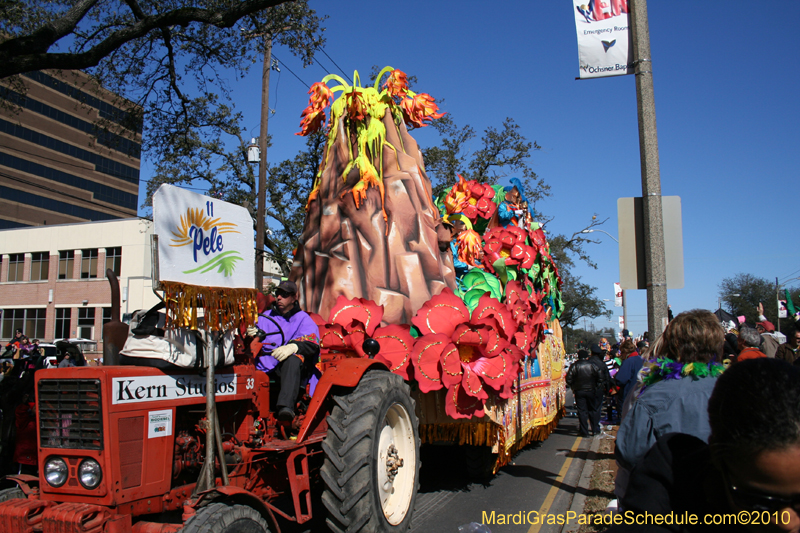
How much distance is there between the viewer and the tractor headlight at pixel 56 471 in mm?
2928

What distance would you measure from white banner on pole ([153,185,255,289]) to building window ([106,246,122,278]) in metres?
30.9

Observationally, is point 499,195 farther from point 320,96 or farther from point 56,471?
point 56,471

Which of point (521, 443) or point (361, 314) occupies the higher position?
point (361, 314)

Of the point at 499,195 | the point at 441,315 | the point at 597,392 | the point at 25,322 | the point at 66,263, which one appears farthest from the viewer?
the point at 25,322

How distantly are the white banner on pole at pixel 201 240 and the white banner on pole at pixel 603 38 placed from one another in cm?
361

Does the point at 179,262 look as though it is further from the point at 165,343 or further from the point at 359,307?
the point at 359,307

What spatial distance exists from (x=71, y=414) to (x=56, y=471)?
32cm

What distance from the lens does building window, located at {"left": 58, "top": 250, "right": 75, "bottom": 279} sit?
106ft

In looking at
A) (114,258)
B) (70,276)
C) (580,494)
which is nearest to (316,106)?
(580,494)

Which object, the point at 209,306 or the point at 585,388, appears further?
the point at 585,388

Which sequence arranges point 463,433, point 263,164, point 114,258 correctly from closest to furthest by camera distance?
point 463,433, point 263,164, point 114,258

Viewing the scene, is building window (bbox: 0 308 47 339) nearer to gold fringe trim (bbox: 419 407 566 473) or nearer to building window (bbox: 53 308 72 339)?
building window (bbox: 53 308 72 339)

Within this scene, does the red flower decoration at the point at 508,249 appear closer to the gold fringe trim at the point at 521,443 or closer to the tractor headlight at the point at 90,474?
the gold fringe trim at the point at 521,443

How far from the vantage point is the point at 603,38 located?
5113 millimetres
